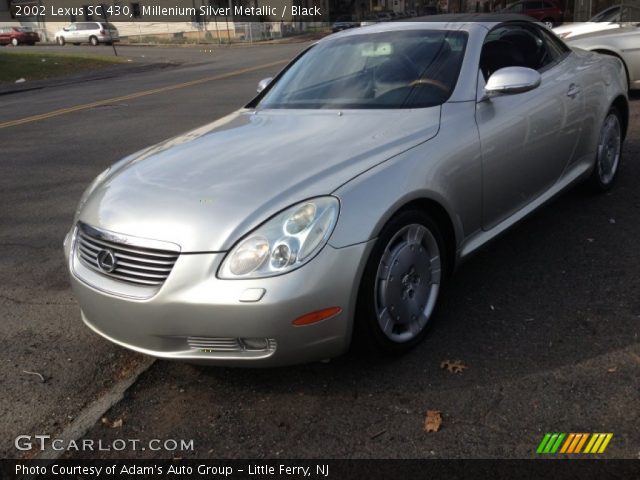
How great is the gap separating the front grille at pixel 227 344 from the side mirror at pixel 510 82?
200 centimetres

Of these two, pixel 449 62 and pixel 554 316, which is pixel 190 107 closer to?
pixel 449 62

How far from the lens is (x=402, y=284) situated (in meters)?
3.07

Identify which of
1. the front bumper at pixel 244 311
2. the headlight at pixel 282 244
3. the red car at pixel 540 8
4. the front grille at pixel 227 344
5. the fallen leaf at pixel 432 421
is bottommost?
the fallen leaf at pixel 432 421

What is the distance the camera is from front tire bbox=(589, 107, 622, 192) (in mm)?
5055

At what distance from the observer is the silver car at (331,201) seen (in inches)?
104

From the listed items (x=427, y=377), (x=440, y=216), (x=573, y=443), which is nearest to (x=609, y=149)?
(x=440, y=216)

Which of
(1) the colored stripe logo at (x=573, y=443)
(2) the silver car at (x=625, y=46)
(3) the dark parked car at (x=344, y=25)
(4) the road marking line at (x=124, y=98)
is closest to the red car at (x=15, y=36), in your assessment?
(3) the dark parked car at (x=344, y=25)

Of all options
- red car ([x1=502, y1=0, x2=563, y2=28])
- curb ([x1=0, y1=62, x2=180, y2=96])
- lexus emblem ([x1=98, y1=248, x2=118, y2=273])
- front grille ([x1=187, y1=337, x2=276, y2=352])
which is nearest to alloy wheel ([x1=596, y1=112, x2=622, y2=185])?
front grille ([x1=187, y1=337, x2=276, y2=352])

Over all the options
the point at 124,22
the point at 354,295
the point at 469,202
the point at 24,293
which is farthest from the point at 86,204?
the point at 124,22

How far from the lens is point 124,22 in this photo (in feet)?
173

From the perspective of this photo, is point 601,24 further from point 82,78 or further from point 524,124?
point 82,78

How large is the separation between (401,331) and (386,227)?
1.99 ft

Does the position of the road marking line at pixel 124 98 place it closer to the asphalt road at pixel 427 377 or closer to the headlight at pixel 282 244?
the asphalt road at pixel 427 377

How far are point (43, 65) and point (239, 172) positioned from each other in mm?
25103
